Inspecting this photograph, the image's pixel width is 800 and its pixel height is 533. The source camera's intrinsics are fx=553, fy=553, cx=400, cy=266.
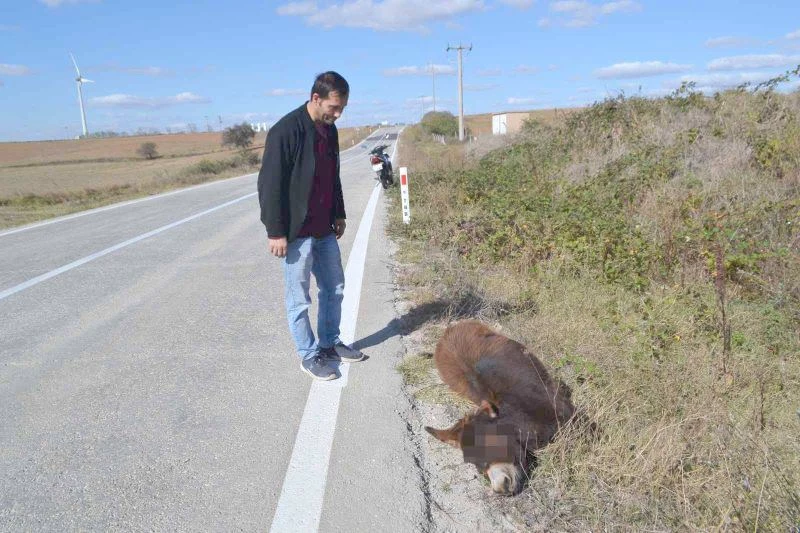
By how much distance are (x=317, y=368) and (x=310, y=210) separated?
116 cm

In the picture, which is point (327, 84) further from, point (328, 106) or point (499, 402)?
point (499, 402)

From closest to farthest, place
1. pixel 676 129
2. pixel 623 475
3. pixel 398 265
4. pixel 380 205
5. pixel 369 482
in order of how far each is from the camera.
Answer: pixel 623 475 < pixel 369 482 < pixel 398 265 < pixel 676 129 < pixel 380 205

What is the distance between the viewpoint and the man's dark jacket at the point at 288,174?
3633 mm

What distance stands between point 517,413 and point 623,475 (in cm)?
57

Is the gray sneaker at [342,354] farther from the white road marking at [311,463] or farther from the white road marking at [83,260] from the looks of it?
the white road marking at [83,260]

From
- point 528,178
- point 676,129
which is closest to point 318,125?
point 528,178

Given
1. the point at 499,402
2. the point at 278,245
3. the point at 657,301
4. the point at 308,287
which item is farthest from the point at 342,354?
the point at 657,301

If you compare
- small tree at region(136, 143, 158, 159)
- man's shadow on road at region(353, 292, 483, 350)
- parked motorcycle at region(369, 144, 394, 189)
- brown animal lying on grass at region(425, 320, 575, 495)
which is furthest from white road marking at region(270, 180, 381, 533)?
small tree at region(136, 143, 158, 159)

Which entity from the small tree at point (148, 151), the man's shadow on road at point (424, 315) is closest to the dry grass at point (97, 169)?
the small tree at point (148, 151)

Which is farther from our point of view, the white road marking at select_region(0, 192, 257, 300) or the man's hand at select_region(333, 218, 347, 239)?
the white road marking at select_region(0, 192, 257, 300)

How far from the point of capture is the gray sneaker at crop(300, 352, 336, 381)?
13.2 ft

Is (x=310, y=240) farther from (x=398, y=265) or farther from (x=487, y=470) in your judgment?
(x=398, y=265)

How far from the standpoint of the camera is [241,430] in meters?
3.32

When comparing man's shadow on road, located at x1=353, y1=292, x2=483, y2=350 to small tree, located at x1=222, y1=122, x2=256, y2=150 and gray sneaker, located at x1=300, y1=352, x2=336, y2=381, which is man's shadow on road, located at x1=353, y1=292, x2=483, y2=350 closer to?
gray sneaker, located at x1=300, y1=352, x2=336, y2=381
